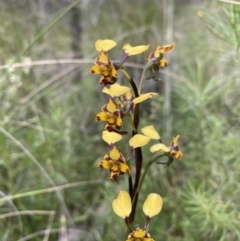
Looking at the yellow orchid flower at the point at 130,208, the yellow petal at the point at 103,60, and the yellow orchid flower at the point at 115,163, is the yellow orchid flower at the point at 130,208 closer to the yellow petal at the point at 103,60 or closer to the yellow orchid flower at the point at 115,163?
the yellow orchid flower at the point at 115,163

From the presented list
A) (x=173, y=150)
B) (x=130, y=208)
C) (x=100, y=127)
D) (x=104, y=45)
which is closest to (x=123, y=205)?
(x=130, y=208)

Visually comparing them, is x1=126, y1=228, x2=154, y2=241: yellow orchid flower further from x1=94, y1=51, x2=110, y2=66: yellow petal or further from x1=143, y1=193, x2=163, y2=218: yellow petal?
x1=94, y1=51, x2=110, y2=66: yellow petal

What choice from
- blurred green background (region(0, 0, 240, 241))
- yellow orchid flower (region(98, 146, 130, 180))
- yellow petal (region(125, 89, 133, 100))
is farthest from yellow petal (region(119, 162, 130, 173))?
blurred green background (region(0, 0, 240, 241))

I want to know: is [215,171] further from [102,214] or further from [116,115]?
[116,115]

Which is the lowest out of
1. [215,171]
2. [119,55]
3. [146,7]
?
[215,171]

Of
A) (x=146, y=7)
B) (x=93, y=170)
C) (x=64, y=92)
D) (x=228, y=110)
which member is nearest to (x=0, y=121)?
(x=93, y=170)

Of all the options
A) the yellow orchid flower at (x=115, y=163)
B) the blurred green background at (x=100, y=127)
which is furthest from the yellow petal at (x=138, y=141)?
the blurred green background at (x=100, y=127)
